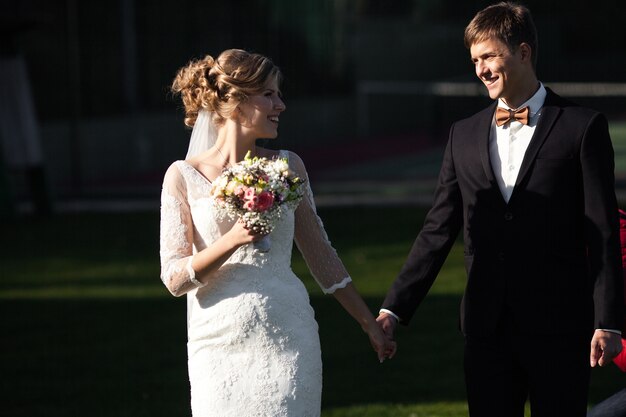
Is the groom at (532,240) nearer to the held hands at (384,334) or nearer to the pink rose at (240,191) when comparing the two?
the held hands at (384,334)

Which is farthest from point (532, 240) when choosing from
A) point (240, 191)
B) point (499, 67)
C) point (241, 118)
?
point (241, 118)

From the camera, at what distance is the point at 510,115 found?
483cm

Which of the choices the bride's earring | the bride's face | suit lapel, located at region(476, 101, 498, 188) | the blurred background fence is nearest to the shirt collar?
suit lapel, located at region(476, 101, 498, 188)

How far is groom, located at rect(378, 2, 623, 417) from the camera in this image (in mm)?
4625

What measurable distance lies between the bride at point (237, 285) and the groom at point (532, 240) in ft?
2.24

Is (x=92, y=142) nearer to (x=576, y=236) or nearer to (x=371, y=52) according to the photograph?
(x=371, y=52)

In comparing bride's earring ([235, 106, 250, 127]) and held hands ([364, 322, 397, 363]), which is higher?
bride's earring ([235, 106, 250, 127])

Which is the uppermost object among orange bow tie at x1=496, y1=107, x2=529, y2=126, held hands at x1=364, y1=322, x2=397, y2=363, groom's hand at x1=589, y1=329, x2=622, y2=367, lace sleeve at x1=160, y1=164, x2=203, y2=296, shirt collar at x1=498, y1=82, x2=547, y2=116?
shirt collar at x1=498, y1=82, x2=547, y2=116

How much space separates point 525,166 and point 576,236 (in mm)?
324

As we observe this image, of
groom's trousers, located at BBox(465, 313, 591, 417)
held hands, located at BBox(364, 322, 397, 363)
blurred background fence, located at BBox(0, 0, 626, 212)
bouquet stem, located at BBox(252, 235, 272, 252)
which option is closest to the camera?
groom's trousers, located at BBox(465, 313, 591, 417)

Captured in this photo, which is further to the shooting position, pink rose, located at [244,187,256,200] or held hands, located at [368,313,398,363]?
held hands, located at [368,313,398,363]

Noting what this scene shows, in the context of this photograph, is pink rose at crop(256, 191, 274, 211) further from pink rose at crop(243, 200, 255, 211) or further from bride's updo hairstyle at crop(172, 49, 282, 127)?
bride's updo hairstyle at crop(172, 49, 282, 127)

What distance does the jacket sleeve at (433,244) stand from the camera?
16.6 ft

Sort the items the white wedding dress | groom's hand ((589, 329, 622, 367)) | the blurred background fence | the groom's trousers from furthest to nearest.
Answer: the blurred background fence
the white wedding dress
the groom's trousers
groom's hand ((589, 329, 622, 367))
